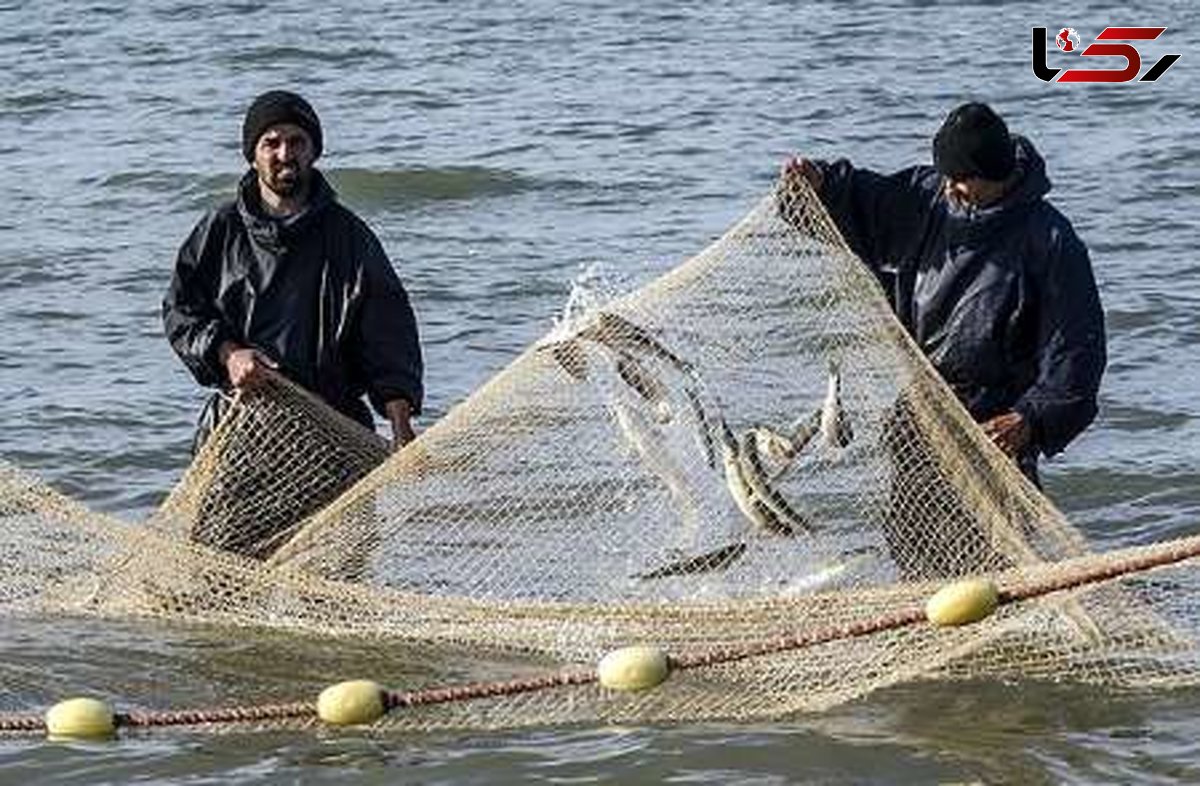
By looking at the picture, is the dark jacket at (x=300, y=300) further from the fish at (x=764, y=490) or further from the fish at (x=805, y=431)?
the fish at (x=805, y=431)

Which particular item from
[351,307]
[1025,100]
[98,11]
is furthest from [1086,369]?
[98,11]

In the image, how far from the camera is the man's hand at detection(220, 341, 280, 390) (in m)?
7.82

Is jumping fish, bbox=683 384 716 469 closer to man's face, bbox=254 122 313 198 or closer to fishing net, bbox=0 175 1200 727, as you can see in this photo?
fishing net, bbox=0 175 1200 727

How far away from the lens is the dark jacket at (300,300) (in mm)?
7945

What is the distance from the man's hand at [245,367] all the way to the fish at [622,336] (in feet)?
2.91

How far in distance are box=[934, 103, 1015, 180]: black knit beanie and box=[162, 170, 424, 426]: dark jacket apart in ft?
5.51

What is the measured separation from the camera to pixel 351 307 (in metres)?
7.93

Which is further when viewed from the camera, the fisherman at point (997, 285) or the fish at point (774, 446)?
the fish at point (774, 446)

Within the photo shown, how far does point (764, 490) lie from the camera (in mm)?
7730

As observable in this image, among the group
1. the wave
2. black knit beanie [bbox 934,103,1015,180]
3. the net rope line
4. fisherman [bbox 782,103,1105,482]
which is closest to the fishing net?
fisherman [bbox 782,103,1105,482]

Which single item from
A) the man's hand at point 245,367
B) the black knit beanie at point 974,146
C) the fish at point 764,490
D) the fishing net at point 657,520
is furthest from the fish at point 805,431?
the man's hand at point 245,367

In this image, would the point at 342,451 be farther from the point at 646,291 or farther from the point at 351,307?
the point at 646,291

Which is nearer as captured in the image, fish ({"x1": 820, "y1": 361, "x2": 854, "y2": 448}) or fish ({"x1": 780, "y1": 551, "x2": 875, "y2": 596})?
fish ({"x1": 780, "y1": 551, "x2": 875, "y2": 596})

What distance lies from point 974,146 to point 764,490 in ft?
3.82
